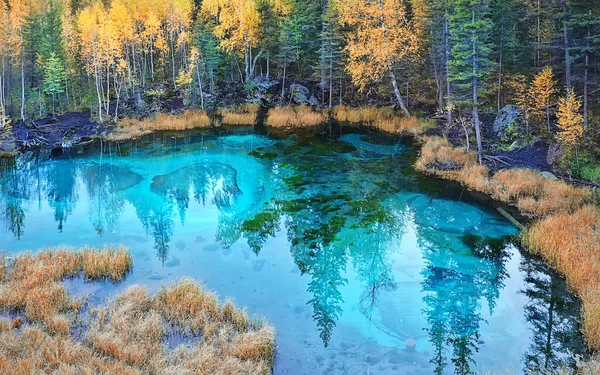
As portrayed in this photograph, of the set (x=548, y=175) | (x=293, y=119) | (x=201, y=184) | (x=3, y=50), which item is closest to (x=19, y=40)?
(x=3, y=50)

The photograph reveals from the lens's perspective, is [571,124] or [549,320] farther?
[571,124]

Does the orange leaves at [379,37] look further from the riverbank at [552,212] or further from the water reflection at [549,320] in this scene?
the water reflection at [549,320]

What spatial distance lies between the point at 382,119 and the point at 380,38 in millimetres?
6774

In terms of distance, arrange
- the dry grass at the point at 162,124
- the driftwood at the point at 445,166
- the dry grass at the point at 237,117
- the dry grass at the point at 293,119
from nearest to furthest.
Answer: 1. the driftwood at the point at 445,166
2. the dry grass at the point at 162,124
3. the dry grass at the point at 293,119
4. the dry grass at the point at 237,117

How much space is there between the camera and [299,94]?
141 feet

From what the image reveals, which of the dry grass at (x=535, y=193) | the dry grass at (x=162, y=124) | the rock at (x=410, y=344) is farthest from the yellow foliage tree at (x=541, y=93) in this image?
the dry grass at (x=162, y=124)

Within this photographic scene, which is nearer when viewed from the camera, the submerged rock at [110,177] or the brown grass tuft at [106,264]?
the brown grass tuft at [106,264]

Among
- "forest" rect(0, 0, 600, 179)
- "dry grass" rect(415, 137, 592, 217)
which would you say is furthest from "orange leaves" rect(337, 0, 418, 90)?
"dry grass" rect(415, 137, 592, 217)

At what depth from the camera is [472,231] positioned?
1750 centimetres

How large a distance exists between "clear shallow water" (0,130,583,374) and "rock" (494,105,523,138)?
662 centimetres

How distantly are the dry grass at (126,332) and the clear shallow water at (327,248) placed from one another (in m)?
0.89

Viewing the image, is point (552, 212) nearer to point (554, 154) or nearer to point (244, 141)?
point (554, 154)

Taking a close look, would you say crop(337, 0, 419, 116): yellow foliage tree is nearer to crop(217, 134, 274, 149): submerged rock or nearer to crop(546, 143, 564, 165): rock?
crop(217, 134, 274, 149): submerged rock

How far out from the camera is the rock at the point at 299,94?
42781 mm
